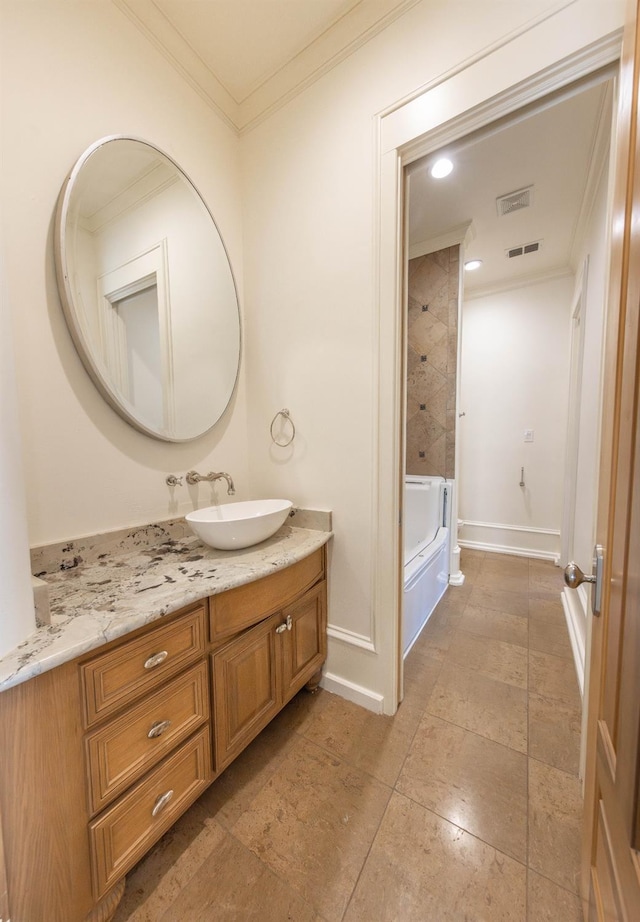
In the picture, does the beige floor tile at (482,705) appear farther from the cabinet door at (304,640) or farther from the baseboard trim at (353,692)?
the cabinet door at (304,640)

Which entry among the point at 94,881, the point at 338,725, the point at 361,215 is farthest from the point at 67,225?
the point at 338,725

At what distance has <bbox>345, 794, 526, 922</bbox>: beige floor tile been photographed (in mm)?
845

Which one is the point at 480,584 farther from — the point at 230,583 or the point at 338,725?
the point at 230,583

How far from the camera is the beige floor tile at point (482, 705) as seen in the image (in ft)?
4.50

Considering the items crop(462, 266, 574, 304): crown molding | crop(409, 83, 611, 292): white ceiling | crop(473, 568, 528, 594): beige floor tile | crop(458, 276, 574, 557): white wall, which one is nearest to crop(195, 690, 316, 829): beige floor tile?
crop(473, 568, 528, 594): beige floor tile

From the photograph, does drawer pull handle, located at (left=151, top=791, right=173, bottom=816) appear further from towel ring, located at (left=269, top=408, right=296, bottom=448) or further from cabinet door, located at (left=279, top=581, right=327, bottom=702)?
towel ring, located at (left=269, top=408, right=296, bottom=448)

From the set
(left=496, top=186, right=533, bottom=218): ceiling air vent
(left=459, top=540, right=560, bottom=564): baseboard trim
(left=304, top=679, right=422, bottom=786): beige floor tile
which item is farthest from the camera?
(left=459, top=540, right=560, bottom=564): baseboard trim

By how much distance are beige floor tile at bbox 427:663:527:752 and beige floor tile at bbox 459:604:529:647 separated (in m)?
0.41

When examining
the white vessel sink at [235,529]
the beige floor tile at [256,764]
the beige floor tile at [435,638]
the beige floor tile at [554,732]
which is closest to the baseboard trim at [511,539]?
the beige floor tile at [435,638]

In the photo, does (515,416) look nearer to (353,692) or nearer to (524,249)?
(524,249)

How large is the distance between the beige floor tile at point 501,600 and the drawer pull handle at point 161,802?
2.12 metres

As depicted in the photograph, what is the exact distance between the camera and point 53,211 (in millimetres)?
1076

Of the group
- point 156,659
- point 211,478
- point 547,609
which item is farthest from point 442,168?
point 547,609

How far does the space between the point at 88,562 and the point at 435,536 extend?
7.30 ft
